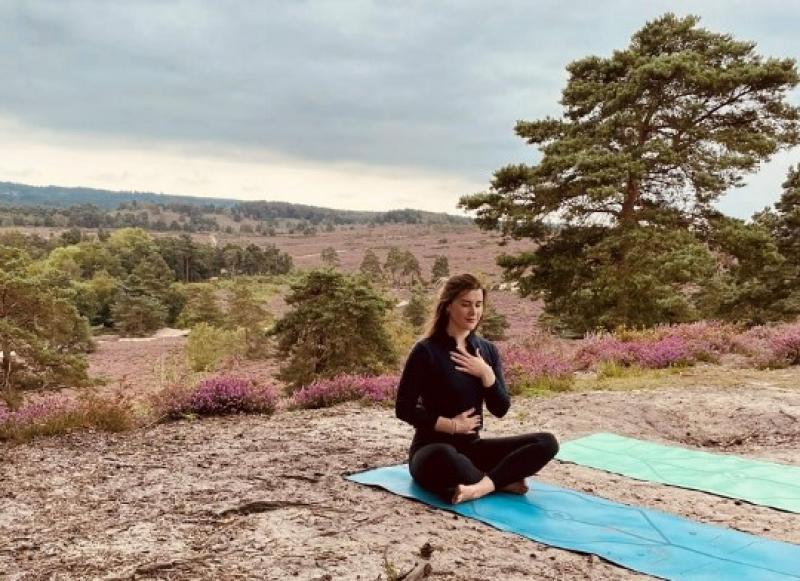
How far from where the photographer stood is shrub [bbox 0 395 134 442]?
19.9 feet

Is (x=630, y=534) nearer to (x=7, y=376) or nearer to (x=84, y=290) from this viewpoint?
(x=7, y=376)

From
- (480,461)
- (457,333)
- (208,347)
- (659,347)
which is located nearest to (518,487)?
(480,461)

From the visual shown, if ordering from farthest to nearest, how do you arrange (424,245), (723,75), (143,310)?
(424,245) < (143,310) < (723,75)

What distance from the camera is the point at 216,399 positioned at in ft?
24.1

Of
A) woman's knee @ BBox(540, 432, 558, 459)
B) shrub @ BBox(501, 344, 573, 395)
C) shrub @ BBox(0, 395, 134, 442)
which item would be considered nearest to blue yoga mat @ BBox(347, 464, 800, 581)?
woman's knee @ BBox(540, 432, 558, 459)

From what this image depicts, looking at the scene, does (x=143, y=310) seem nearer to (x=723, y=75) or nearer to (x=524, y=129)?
(x=524, y=129)

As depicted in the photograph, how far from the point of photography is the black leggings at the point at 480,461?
14.1 feet

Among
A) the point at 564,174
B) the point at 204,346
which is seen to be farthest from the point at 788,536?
the point at 204,346

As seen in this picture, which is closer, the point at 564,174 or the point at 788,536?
the point at 788,536

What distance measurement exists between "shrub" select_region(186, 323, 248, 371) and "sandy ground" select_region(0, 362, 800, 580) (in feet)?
97.6

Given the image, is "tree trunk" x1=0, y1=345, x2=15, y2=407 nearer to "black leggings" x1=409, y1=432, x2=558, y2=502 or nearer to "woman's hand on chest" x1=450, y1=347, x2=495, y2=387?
"black leggings" x1=409, y1=432, x2=558, y2=502

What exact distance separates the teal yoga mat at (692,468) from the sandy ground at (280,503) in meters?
0.21

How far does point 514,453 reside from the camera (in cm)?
449

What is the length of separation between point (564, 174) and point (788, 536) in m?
15.2
